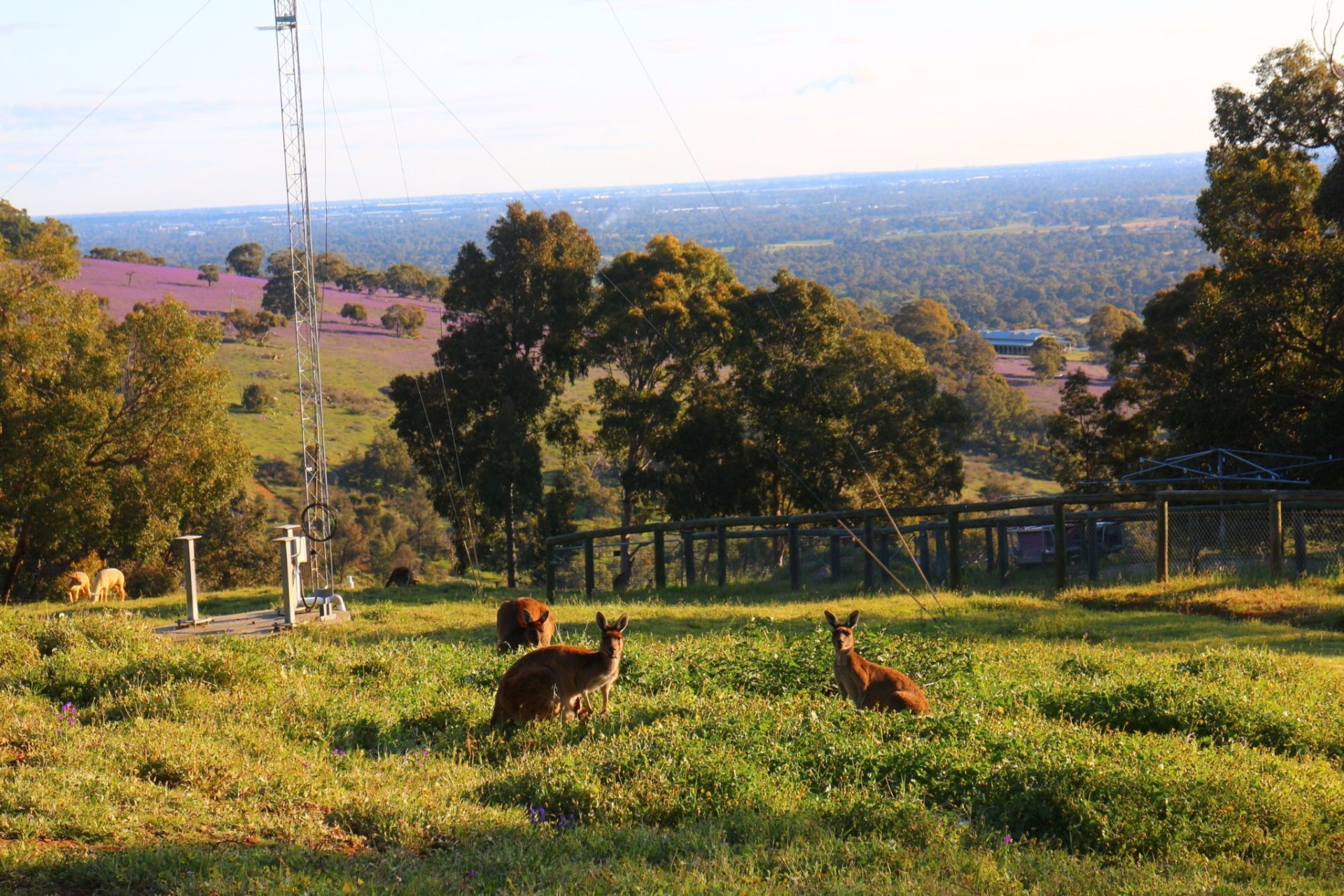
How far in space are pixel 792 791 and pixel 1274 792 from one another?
7.81 ft

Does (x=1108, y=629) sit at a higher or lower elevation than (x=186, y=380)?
lower

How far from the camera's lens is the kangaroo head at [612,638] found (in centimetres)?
743

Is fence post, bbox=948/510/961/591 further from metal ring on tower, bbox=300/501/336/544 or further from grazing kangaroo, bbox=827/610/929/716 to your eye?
metal ring on tower, bbox=300/501/336/544

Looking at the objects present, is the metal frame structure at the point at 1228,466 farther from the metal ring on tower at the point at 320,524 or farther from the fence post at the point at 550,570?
the metal ring on tower at the point at 320,524

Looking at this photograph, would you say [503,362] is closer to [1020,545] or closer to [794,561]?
[1020,545]

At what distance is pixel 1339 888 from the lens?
4.97 meters

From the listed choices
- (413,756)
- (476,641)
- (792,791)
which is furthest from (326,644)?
(792,791)

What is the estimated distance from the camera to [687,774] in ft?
20.6

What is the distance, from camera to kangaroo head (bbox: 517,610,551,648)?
10.2 meters

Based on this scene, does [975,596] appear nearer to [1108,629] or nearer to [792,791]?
[1108,629]

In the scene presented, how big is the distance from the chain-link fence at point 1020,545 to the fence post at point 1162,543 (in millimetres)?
12

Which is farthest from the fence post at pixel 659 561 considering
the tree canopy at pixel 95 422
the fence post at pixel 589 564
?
the tree canopy at pixel 95 422

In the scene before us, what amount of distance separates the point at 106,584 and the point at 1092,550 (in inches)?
713

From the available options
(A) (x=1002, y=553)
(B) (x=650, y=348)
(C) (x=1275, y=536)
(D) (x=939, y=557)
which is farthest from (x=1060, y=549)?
(B) (x=650, y=348)
